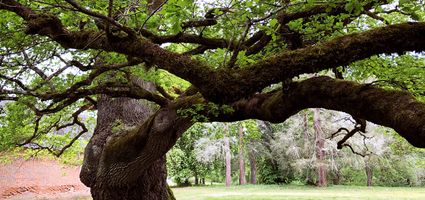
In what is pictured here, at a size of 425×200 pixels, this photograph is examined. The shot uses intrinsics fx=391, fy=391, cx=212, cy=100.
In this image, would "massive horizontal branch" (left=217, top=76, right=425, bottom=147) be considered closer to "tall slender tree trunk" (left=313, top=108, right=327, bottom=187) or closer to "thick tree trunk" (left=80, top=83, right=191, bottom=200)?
"thick tree trunk" (left=80, top=83, right=191, bottom=200)

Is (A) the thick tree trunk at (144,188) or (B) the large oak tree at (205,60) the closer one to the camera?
(B) the large oak tree at (205,60)

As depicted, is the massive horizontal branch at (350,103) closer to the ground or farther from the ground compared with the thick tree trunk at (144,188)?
farther from the ground

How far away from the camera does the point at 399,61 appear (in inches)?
242

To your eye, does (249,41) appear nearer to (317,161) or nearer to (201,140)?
(317,161)

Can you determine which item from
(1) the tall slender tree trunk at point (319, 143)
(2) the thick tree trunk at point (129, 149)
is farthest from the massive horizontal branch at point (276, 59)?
(1) the tall slender tree trunk at point (319, 143)

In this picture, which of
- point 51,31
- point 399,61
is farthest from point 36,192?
point 399,61

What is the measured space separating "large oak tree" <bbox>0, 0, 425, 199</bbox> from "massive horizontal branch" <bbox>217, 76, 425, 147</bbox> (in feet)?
0.04

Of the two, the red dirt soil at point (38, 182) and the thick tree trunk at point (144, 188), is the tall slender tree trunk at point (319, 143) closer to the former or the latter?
the red dirt soil at point (38, 182)

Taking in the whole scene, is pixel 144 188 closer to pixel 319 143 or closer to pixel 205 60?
pixel 205 60

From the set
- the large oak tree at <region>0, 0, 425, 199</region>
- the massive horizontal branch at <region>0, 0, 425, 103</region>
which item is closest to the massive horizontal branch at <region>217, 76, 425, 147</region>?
the large oak tree at <region>0, 0, 425, 199</region>

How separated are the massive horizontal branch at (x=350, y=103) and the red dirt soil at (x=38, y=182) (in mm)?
18815

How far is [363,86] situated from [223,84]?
1574 mm

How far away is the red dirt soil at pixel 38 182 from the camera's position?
72.2 ft

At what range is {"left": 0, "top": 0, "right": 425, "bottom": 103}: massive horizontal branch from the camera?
350cm
